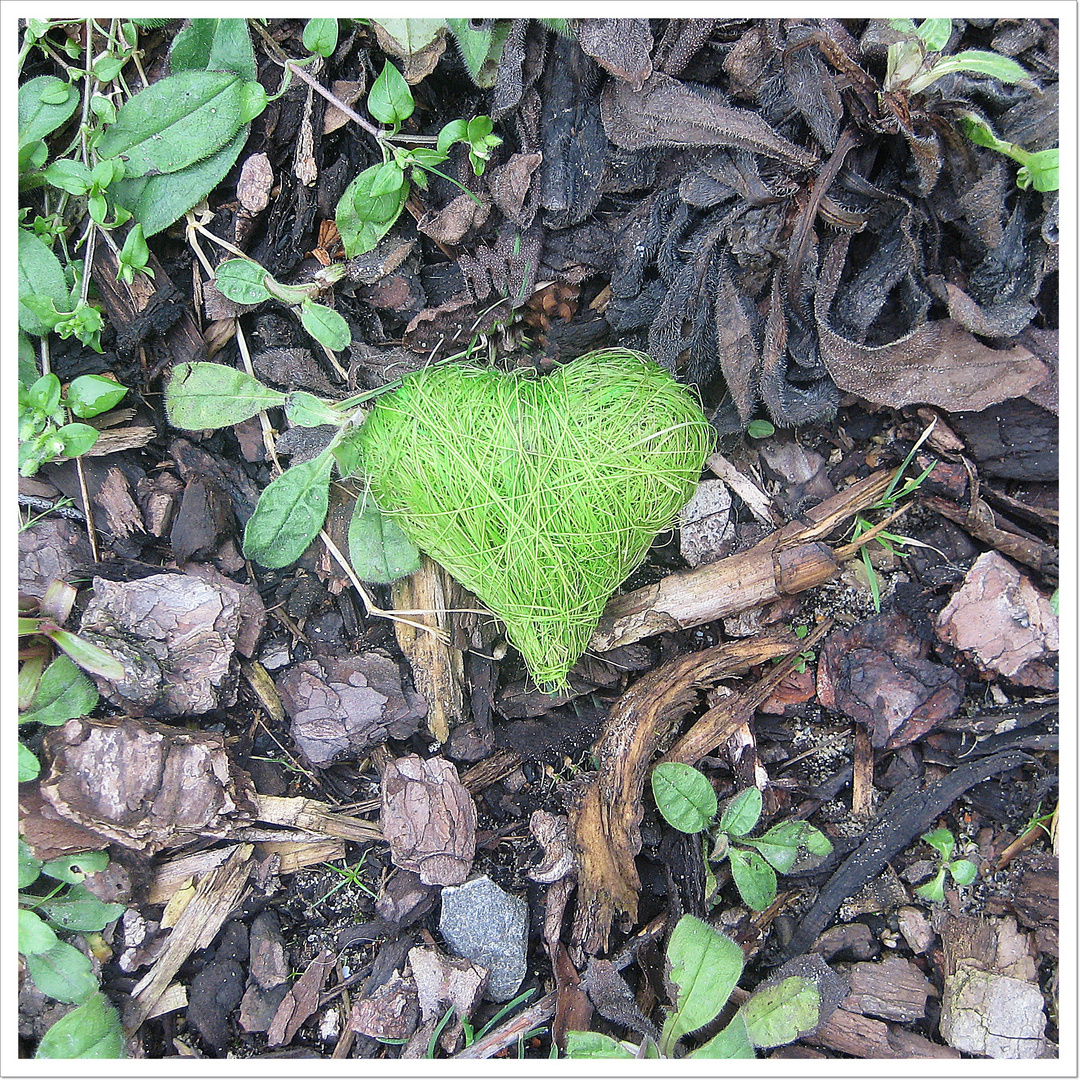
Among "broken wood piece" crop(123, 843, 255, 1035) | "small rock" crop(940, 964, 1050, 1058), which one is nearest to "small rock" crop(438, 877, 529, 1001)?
"broken wood piece" crop(123, 843, 255, 1035)

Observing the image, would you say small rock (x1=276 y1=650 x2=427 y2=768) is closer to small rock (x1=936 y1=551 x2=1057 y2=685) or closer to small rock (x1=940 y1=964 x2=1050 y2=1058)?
small rock (x1=936 y1=551 x2=1057 y2=685)

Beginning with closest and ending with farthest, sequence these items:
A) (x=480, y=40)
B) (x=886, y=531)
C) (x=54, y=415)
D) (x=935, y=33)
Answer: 1. (x=935, y=33)
2. (x=480, y=40)
3. (x=54, y=415)
4. (x=886, y=531)

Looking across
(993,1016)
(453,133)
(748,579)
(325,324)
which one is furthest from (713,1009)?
(453,133)

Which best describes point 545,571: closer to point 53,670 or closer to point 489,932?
point 489,932

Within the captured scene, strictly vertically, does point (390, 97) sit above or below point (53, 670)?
above

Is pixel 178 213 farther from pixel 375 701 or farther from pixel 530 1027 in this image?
pixel 530 1027
